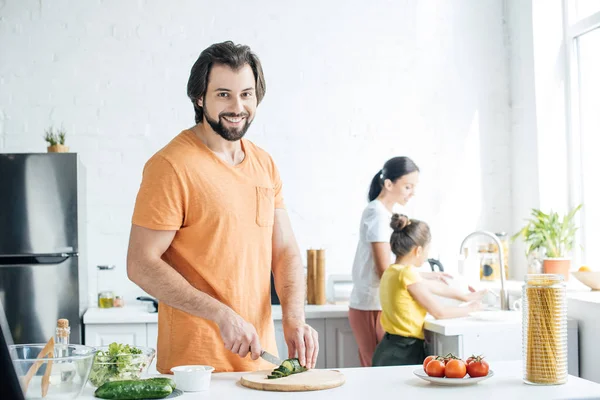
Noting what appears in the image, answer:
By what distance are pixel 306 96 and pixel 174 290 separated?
276cm

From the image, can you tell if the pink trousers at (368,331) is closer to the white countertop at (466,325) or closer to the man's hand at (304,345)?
the white countertop at (466,325)

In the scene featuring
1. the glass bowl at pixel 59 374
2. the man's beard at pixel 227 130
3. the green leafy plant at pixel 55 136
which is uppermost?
the green leafy plant at pixel 55 136

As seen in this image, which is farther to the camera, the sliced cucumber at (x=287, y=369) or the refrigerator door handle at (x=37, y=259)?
the refrigerator door handle at (x=37, y=259)

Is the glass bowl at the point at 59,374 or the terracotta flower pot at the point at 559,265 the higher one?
the terracotta flower pot at the point at 559,265

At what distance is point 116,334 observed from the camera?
3881mm

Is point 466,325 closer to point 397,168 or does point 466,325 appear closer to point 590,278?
point 590,278

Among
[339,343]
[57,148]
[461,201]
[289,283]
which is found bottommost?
[339,343]

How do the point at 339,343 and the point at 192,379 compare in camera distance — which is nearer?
the point at 192,379

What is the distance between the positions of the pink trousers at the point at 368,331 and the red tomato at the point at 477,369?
171 centimetres

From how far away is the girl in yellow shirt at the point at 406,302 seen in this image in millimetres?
3373

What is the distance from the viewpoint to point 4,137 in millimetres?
4242

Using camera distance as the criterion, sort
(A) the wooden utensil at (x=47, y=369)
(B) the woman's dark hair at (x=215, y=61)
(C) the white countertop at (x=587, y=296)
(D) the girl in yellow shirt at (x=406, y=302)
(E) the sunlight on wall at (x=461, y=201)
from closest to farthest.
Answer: (A) the wooden utensil at (x=47, y=369) → (B) the woman's dark hair at (x=215, y=61) → (C) the white countertop at (x=587, y=296) → (D) the girl in yellow shirt at (x=406, y=302) → (E) the sunlight on wall at (x=461, y=201)

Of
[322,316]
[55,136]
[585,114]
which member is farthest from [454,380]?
[55,136]

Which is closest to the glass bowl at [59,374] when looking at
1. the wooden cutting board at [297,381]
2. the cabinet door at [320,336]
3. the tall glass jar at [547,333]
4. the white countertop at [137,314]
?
the wooden cutting board at [297,381]
